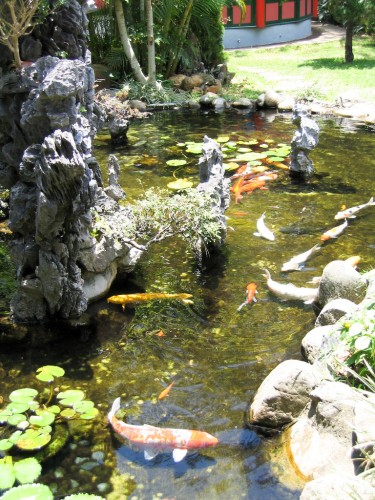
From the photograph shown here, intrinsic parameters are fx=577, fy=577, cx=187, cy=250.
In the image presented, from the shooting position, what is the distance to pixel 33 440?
176 inches

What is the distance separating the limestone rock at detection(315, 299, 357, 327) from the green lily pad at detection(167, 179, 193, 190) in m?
4.84

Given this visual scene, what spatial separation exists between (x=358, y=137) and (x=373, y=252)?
6.01 metres

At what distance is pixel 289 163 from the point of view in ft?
36.3

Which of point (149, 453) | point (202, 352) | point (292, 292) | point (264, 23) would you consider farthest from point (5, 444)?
point (264, 23)

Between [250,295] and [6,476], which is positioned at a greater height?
[250,295]

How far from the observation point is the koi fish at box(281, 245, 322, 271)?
7.16 m

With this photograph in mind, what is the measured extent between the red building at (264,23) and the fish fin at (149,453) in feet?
80.6

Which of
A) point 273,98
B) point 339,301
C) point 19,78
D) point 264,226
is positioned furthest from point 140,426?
point 273,98

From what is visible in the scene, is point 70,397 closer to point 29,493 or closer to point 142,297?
point 29,493

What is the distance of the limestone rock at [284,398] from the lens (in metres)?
4.62

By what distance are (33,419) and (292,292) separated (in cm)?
315

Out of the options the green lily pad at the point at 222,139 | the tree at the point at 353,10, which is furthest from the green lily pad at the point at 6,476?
the tree at the point at 353,10

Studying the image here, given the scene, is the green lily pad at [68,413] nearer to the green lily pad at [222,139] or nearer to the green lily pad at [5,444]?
the green lily pad at [5,444]

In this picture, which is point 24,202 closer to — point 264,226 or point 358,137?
point 264,226
